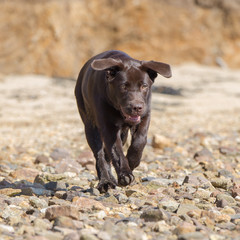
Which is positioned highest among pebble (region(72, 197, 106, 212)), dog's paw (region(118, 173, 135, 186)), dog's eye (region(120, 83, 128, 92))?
dog's eye (region(120, 83, 128, 92))

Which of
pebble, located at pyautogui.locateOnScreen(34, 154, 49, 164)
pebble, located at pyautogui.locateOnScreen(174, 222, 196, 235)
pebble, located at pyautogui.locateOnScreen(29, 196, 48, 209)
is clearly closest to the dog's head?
pebble, located at pyautogui.locateOnScreen(29, 196, 48, 209)

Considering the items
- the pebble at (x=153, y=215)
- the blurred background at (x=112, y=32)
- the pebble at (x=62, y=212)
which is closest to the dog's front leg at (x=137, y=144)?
the pebble at (x=153, y=215)

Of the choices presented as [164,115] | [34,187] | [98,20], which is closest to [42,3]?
[98,20]

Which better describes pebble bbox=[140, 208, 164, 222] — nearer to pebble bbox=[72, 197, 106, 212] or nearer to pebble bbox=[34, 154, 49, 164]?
pebble bbox=[72, 197, 106, 212]

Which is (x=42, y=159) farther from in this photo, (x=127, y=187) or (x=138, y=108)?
(x=138, y=108)

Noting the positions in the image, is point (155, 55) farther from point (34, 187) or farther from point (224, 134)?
point (34, 187)

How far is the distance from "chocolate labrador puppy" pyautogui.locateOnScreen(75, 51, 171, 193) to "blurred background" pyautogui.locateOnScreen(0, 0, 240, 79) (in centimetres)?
1341

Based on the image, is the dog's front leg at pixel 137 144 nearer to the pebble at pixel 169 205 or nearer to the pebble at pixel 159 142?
the pebble at pixel 169 205

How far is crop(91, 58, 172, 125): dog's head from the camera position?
4.89m

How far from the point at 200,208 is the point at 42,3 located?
15756mm

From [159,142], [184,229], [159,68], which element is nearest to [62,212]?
[184,229]

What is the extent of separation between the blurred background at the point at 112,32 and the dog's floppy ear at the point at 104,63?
13642mm

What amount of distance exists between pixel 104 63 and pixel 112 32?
1618 cm

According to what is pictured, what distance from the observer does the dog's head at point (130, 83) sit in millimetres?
4891
